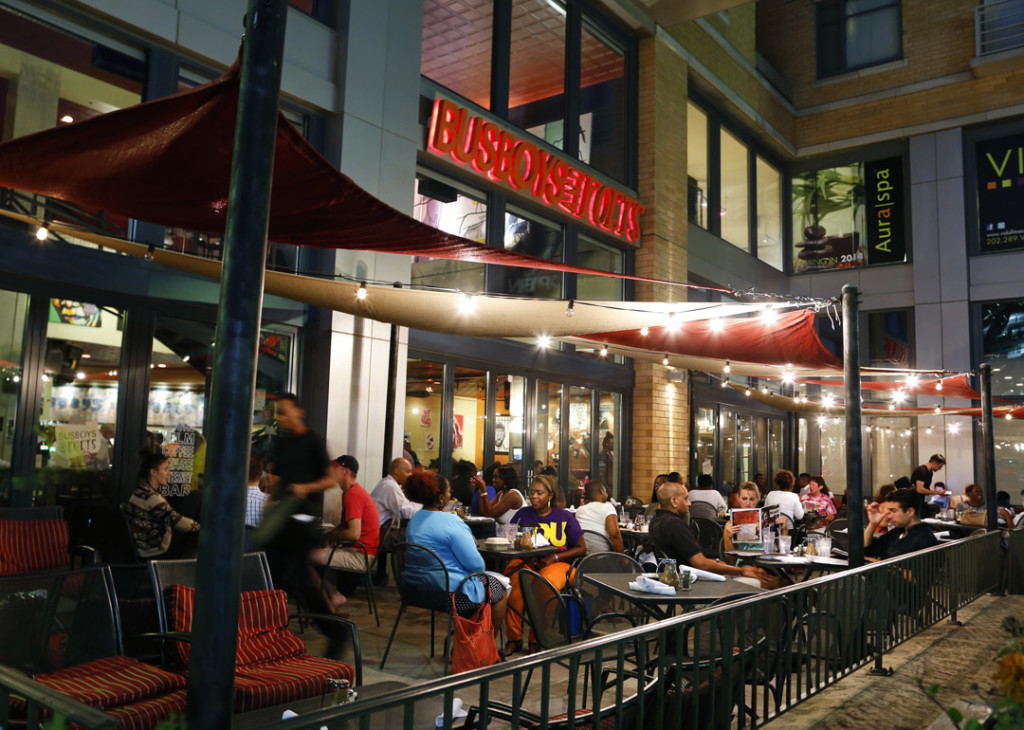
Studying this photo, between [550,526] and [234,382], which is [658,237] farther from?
[234,382]

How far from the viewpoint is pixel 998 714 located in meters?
1.68

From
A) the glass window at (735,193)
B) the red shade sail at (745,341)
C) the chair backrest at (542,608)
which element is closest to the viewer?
the chair backrest at (542,608)

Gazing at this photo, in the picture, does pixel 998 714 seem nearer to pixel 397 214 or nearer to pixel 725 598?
pixel 725 598

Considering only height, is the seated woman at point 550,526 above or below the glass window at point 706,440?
below

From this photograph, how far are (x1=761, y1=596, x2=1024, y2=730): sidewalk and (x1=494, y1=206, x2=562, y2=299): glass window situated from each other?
6221mm

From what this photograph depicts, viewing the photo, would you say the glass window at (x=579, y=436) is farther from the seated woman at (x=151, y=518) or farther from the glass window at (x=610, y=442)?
the seated woman at (x=151, y=518)

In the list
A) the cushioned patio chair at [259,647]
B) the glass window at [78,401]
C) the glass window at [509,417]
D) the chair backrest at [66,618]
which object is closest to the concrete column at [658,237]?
the glass window at [509,417]

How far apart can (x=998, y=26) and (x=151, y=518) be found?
1743 centimetres

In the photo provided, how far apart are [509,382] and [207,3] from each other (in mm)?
5663

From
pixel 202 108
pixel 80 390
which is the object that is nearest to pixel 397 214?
pixel 202 108

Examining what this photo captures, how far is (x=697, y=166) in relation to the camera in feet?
49.2

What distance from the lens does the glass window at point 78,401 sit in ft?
20.1

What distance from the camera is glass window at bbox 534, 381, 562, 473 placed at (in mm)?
11398

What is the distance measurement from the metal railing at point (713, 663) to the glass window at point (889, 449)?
1166 centimetres
